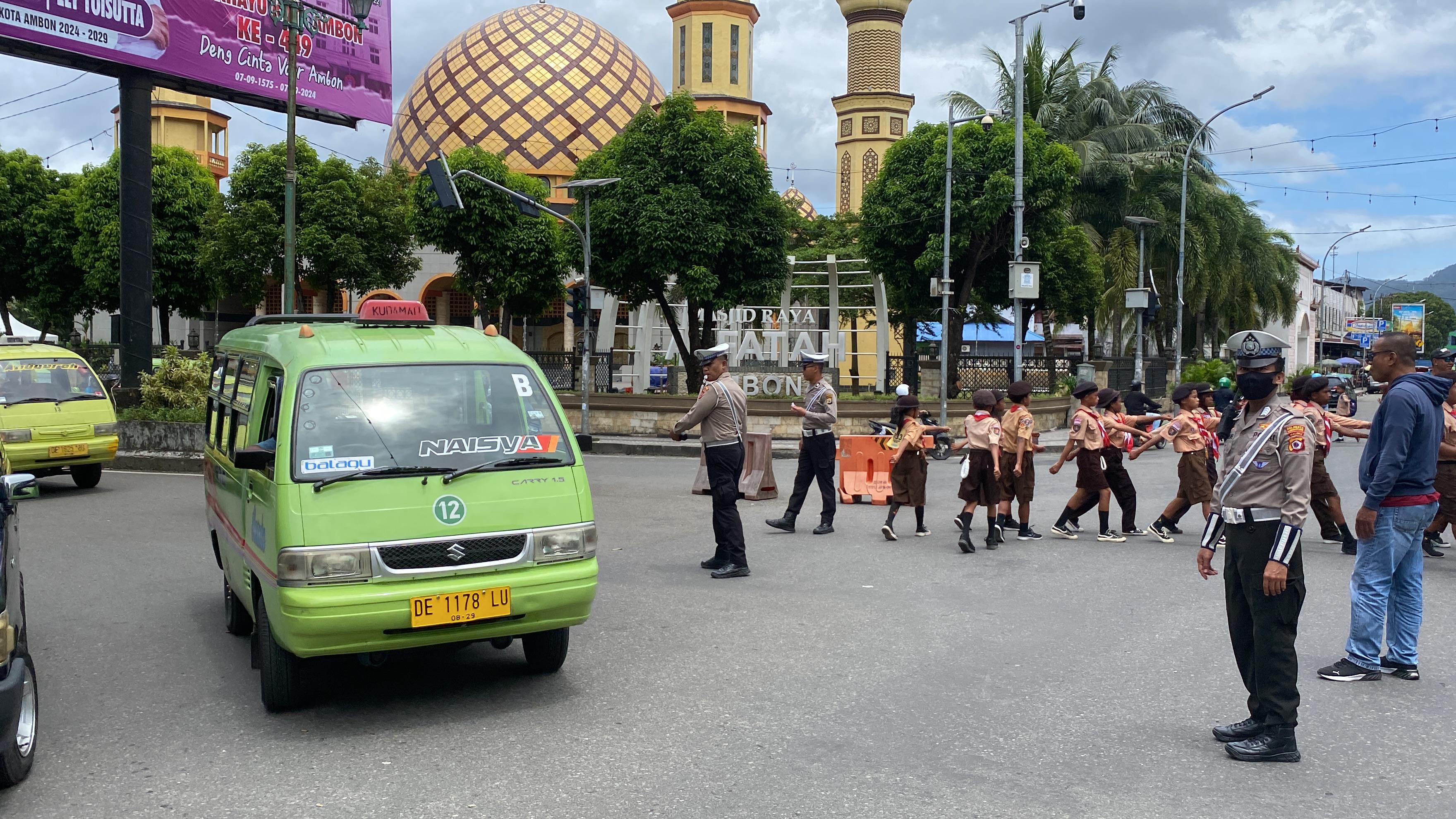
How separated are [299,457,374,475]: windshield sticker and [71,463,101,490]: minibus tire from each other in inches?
415


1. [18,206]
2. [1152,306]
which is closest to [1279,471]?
[1152,306]

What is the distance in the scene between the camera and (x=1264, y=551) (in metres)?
4.64

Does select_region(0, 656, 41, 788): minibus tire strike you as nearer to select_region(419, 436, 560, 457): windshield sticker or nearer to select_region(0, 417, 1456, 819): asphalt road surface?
select_region(0, 417, 1456, 819): asphalt road surface

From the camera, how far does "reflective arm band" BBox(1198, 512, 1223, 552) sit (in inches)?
196

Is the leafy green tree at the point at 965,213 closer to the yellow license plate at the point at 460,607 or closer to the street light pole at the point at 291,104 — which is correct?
the street light pole at the point at 291,104

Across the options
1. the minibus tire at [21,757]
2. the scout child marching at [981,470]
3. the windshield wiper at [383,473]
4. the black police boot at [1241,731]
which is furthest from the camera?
the scout child marching at [981,470]

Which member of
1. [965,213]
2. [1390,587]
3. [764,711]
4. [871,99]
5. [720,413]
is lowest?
[764,711]

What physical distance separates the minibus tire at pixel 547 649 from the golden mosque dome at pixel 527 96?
148 feet

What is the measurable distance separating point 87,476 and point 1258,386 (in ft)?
44.4

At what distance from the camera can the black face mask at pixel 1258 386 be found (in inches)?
190

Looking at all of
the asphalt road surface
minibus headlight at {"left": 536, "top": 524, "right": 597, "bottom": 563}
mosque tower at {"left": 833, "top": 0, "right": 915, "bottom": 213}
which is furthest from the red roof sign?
mosque tower at {"left": 833, "top": 0, "right": 915, "bottom": 213}

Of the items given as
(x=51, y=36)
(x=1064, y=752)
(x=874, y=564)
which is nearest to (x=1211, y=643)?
(x=1064, y=752)

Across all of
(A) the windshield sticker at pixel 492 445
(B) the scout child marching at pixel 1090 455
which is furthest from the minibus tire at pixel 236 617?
(B) the scout child marching at pixel 1090 455

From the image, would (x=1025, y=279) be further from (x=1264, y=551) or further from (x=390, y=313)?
(x=1264, y=551)
